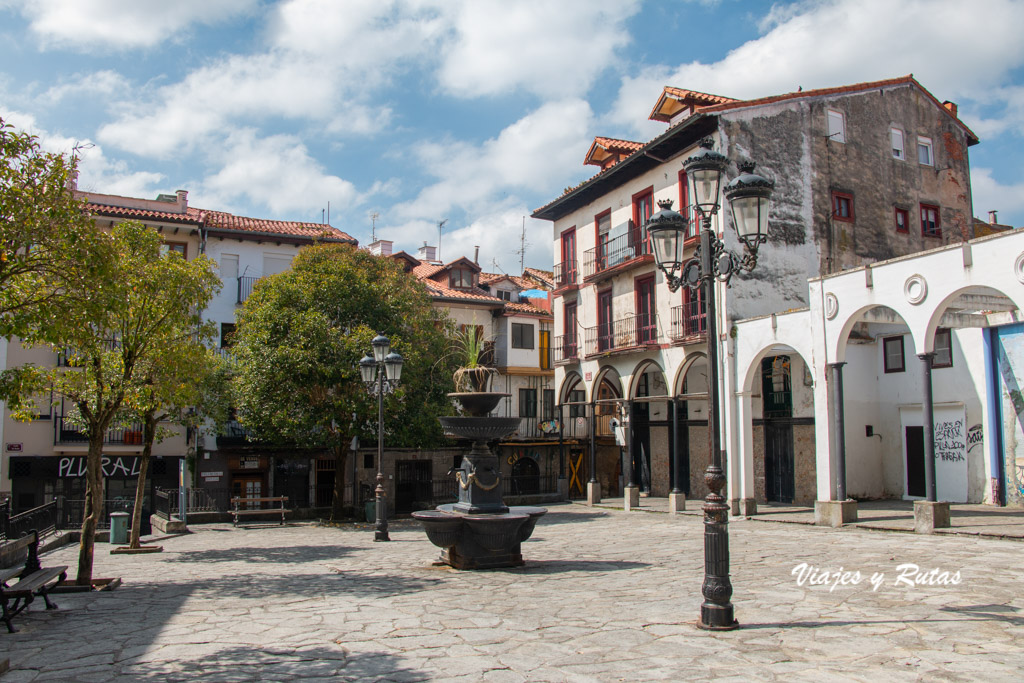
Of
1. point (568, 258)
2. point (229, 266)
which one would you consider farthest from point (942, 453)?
point (229, 266)

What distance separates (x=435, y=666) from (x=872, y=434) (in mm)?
20901

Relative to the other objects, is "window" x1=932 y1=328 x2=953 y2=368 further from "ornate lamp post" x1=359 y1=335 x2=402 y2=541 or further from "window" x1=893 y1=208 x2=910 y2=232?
→ "ornate lamp post" x1=359 y1=335 x2=402 y2=541

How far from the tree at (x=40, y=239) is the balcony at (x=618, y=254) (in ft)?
62.3

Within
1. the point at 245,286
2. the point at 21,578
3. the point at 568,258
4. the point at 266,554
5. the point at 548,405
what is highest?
the point at 568,258

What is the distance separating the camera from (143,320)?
13.0 meters

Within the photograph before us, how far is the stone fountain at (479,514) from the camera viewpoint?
39.6 feet

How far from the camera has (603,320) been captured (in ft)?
94.4

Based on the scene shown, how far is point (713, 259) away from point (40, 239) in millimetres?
7116

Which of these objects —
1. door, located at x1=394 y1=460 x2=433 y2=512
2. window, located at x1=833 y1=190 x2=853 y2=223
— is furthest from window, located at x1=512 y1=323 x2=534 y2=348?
window, located at x1=833 y1=190 x2=853 y2=223

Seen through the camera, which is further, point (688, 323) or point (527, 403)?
point (527, 403)

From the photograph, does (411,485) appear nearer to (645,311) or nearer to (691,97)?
(645,311)

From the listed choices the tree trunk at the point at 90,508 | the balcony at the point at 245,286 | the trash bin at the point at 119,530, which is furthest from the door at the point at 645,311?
the tree trunk at the point at 90,508

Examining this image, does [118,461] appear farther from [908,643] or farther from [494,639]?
[908,643]

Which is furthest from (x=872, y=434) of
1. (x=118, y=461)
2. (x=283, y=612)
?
(x=118, y=461)
